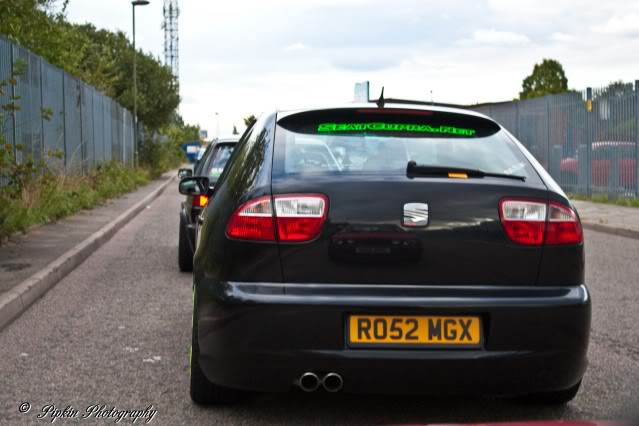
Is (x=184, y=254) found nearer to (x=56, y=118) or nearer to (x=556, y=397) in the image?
(x=556, y=397)

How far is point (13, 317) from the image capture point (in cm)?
712

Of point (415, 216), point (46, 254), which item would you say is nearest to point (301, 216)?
point (415, 216)

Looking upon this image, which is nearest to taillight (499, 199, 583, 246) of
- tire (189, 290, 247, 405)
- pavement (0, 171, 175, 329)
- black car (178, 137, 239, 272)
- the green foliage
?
tire (189, 290, 247, 405)

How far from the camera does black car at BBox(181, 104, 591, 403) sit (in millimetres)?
3879

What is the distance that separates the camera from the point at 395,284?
3922 mm

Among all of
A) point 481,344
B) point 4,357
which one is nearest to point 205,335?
point 481,344

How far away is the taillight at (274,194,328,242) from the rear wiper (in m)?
0.41

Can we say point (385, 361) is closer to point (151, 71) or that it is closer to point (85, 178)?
point (85, 178)

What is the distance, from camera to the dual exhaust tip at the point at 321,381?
154 inches

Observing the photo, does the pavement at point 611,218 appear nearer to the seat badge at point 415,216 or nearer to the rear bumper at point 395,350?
the rear bumper at point 395,350

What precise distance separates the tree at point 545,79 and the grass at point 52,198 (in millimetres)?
66808

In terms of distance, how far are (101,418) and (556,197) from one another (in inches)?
89.1

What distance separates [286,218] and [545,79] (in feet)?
283

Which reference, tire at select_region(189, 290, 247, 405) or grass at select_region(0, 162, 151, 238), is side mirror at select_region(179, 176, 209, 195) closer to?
tire at select_region(189, 290, 247, 405)
